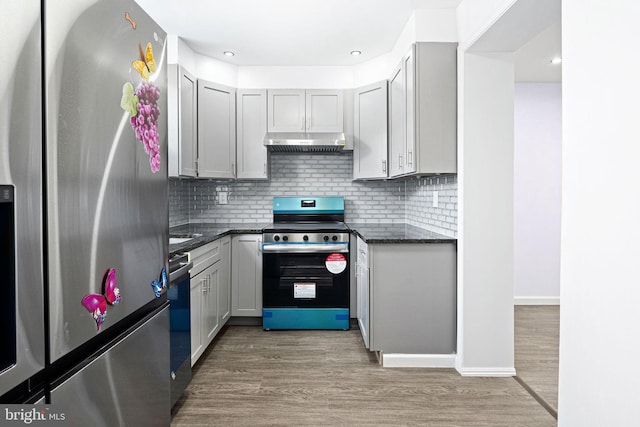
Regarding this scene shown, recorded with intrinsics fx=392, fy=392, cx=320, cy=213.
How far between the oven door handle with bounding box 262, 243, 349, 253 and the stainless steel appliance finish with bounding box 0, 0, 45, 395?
2759mm

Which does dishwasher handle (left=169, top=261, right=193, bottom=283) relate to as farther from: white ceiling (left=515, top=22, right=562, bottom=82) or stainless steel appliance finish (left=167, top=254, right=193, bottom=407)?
white ceiling (left=515, top=22, right=562, bottom=82)

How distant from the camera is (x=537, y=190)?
4.30 meters

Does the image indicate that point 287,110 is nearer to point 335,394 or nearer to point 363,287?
point 363,287

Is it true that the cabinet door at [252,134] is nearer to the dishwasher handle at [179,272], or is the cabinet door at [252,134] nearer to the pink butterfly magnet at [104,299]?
the dishwasher handle at [179,272]

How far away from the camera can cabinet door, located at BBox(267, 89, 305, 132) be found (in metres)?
3.89

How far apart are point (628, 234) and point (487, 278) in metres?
1.57

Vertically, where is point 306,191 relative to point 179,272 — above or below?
above

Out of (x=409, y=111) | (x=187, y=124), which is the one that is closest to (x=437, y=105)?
(x=409, y=111)

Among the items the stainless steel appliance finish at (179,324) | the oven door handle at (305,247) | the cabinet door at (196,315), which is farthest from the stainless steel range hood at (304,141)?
the stainless steel appliance finish at (179,324)

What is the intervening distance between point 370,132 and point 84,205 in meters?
3.07

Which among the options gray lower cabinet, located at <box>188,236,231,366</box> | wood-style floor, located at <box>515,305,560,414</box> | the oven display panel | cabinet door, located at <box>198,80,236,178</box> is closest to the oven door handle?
the oven display panel

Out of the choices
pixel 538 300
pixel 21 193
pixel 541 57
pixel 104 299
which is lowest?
pixel 538 300

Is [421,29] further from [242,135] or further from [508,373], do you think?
[508,373]

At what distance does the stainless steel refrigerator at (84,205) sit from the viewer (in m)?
0.79
